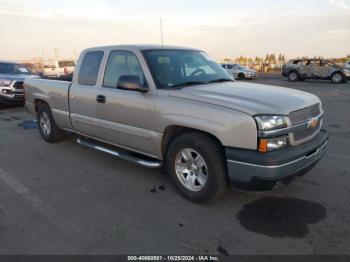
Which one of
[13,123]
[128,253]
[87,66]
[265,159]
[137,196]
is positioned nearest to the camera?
[128,253]

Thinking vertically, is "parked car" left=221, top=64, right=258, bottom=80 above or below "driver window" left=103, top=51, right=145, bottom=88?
below

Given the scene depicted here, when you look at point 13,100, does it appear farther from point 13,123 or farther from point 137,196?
point 137,196

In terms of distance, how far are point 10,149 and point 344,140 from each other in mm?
6494

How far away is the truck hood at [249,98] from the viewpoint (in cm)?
318

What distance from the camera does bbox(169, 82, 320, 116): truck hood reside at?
3.18m

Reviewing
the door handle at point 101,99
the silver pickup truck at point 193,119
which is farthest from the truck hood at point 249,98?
the door handle at point 101,99

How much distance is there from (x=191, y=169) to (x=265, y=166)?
3.18 feet

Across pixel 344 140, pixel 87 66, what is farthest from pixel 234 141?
pixel 344 140

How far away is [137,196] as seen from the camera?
395 cm

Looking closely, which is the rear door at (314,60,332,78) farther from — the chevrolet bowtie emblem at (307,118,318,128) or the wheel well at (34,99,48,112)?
the chevrolet bowtie emblem at (307,118,318,128)

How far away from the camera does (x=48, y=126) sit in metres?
6.38

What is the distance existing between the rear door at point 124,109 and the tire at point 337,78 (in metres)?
20.7

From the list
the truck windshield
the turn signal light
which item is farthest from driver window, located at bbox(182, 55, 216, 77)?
the turn signal light

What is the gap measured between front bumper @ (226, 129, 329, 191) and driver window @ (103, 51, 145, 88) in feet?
5.75
